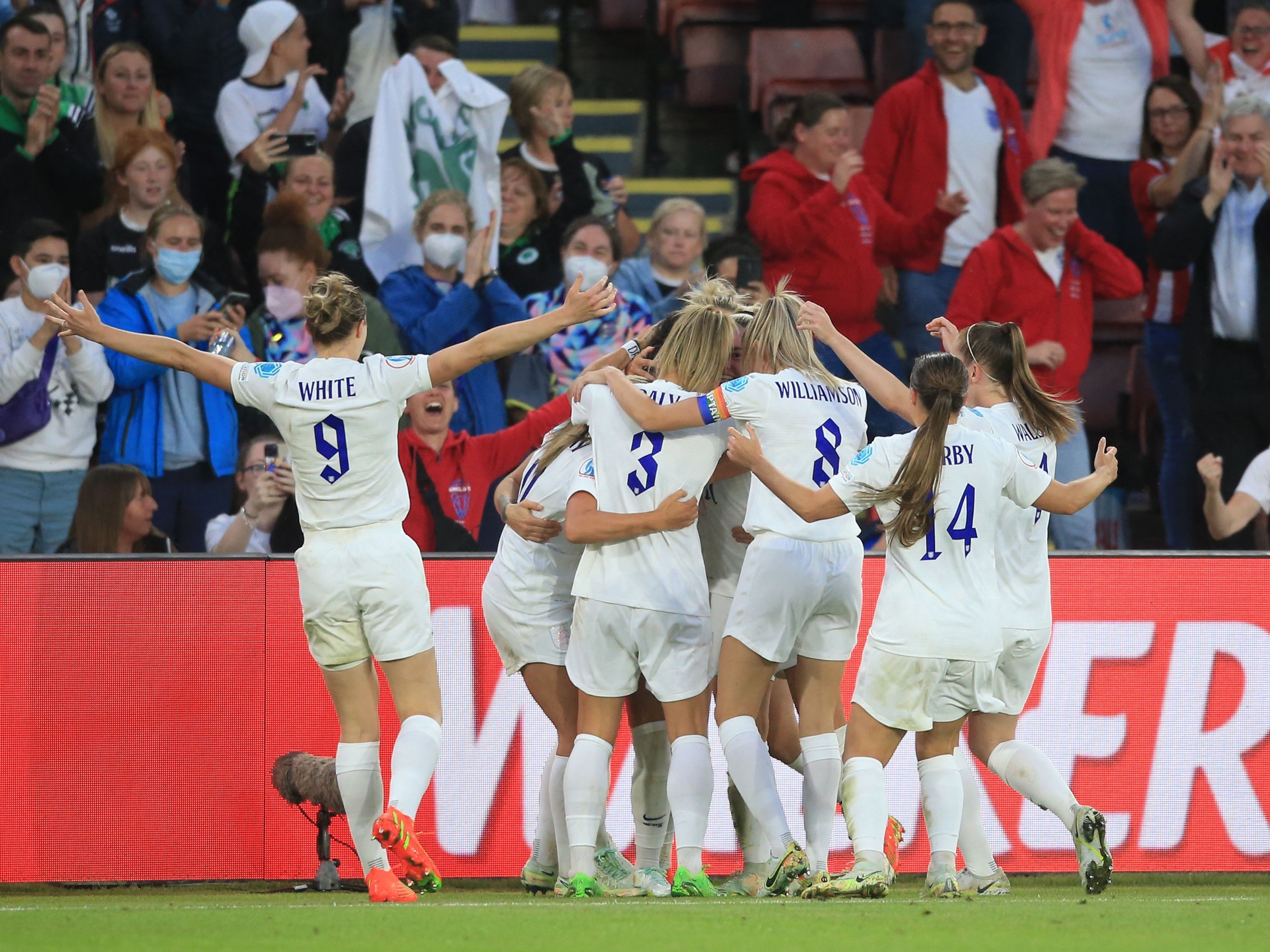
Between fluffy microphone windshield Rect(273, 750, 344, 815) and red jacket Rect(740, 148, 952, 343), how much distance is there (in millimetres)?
4356

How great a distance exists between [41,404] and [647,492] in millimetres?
4534

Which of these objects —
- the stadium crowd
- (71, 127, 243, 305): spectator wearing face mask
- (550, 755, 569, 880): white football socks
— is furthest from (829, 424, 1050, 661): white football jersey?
(71, 127, 243, 305): spectator wearing face mask

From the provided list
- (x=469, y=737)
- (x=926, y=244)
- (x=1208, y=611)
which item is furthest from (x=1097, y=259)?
(x=469, y=737)

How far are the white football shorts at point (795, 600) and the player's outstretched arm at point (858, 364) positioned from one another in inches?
22.3

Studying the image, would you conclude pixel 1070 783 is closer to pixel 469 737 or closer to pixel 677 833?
pixel 677 833

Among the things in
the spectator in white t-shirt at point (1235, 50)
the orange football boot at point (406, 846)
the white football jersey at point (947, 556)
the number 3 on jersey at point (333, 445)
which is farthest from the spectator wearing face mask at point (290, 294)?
the spectator in white t-shirt at point (1235, 50)

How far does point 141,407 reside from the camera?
8805mm

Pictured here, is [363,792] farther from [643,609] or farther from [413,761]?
[643,609]

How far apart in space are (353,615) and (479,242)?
14.1ft

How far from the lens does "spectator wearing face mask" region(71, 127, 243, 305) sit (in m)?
8.98

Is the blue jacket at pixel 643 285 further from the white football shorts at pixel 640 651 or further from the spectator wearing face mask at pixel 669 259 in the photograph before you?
the white football shorts at pixel 640 651

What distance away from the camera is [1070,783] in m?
6.80

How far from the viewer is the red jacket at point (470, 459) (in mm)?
8320

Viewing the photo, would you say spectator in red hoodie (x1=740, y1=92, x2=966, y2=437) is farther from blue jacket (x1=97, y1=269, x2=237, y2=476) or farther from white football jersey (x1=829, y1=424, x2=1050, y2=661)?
white football jersey (x1=829, y1=424, x2=1050, y2=661)
